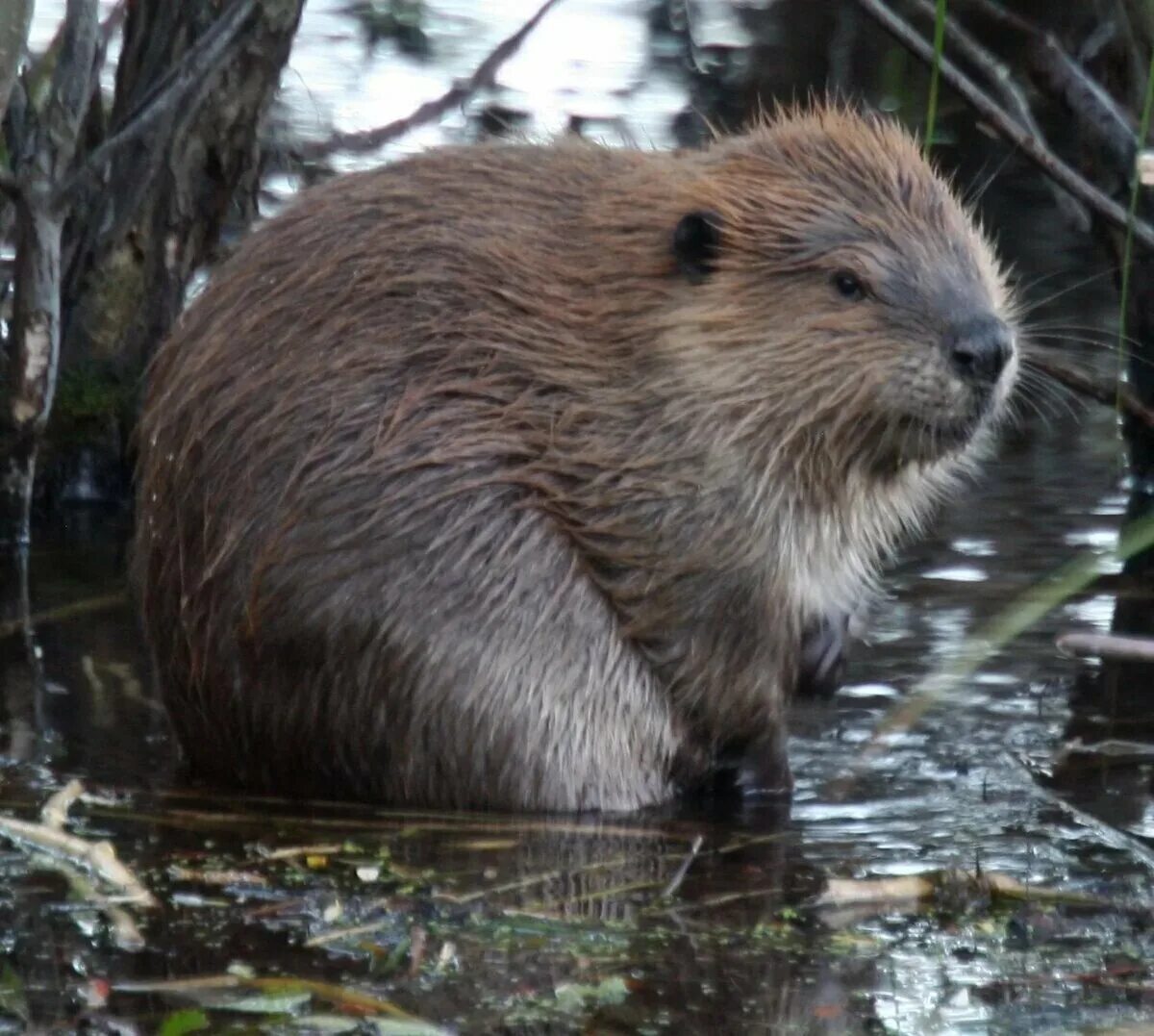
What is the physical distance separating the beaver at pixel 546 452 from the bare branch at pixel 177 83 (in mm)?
893

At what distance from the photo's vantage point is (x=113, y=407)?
5.27 m

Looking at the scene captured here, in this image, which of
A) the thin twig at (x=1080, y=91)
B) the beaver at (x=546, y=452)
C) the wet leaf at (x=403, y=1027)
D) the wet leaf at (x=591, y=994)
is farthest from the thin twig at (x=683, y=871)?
the thin twig at (x=1080, y=91)

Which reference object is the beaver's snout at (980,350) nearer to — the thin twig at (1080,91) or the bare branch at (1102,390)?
the bare branch at (1102,390)

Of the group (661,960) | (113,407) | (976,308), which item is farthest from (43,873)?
(113,407)

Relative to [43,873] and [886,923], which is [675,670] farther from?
[43,873]

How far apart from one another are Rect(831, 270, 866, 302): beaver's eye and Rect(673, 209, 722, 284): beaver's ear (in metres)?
0.20

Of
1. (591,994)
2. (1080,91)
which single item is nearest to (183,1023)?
(591,994)

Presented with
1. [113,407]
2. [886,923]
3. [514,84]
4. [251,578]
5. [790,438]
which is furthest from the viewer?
[514,84]

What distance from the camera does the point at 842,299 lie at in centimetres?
372

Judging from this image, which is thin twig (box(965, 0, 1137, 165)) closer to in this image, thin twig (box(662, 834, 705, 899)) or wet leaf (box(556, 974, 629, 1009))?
thin twig (box(662, 834, 705, 899))

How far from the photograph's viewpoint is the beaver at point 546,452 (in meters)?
3.53

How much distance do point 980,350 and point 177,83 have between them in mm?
1845

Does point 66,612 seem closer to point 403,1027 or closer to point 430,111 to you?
point 430,111

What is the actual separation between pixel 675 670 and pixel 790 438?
415 millimetres
